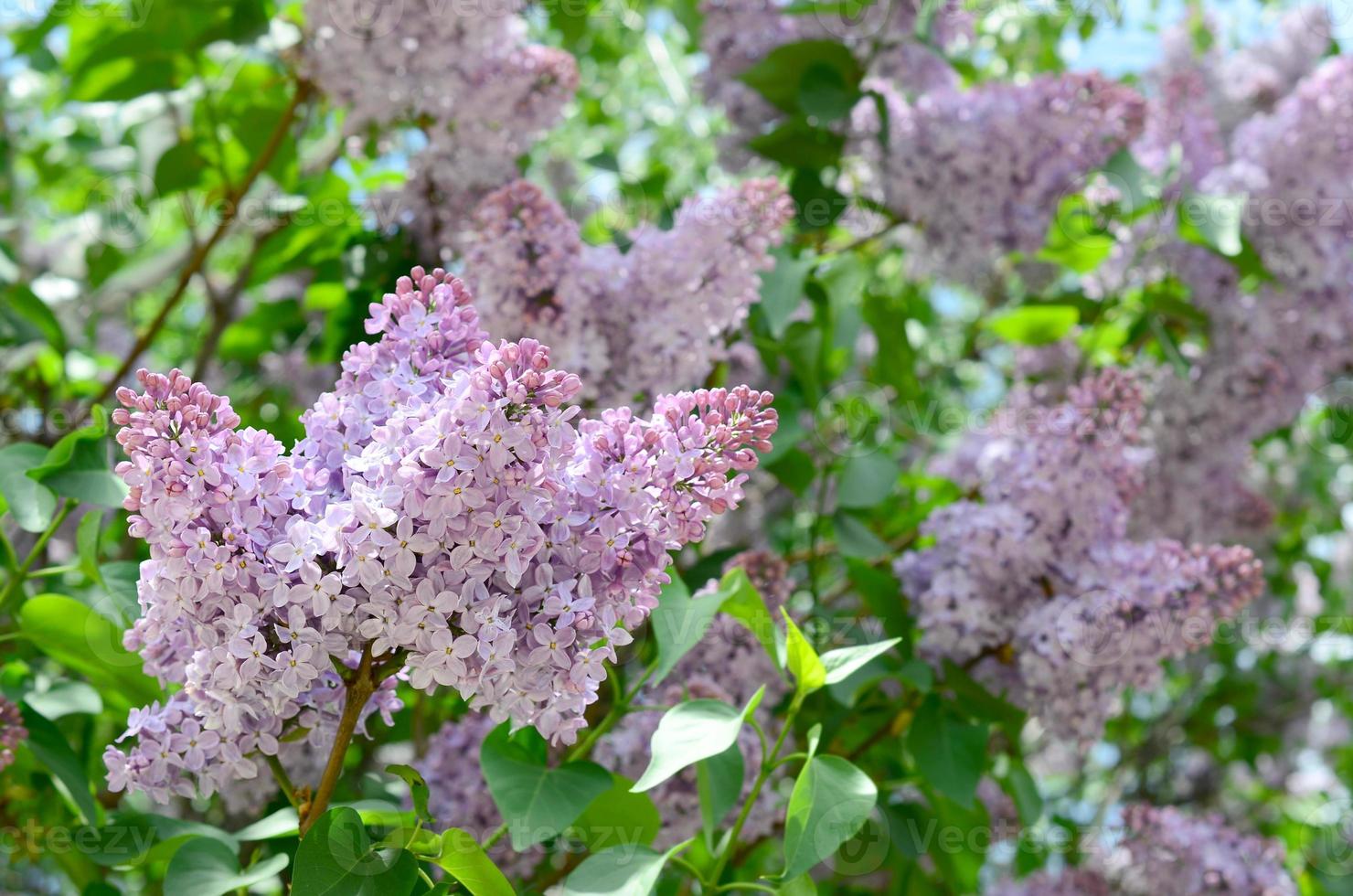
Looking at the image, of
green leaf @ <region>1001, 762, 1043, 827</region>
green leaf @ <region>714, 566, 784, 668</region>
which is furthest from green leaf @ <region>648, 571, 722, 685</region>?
green leaf @ <region>1001, 762, 1043, 827</region>

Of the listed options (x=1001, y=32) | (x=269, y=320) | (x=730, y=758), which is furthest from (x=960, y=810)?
(x=1001, y=32)

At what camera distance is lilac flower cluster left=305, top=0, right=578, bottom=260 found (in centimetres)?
236

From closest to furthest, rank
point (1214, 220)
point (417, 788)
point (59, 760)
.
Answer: point (417, 788), point (59, 760), point (1214, 220)

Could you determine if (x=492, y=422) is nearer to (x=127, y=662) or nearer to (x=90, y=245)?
(x=127, y=662)

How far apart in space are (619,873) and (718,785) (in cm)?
22

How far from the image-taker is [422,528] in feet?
3.56

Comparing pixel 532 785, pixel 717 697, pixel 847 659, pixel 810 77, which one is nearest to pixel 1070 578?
pixel 717 697

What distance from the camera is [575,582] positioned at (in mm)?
1155

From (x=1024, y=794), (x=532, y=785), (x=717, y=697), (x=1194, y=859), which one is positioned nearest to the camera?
(x=532, y=785)

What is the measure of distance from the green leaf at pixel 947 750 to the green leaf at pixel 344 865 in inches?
40.0

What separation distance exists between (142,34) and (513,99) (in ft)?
2.66

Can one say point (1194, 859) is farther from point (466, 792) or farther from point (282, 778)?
point (282, 778)

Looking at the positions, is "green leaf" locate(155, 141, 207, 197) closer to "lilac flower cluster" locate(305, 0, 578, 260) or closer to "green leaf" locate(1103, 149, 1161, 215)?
"lilac flower cluster" locate(305, 0, 578, 260)

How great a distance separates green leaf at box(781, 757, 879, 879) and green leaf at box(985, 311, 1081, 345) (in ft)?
5.83
